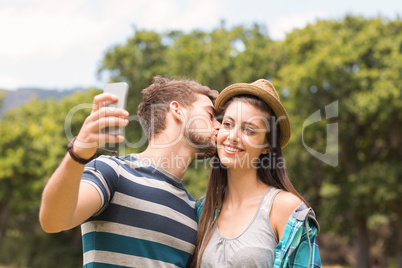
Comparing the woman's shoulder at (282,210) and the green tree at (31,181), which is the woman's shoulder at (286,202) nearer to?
the woman's shoulder at (282,210)

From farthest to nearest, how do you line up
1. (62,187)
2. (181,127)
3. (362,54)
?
(362,54) → (181,127) → (62,187)

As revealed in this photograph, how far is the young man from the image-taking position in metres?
2.22

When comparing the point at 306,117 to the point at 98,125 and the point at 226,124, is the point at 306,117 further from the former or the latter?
the point at 98,125

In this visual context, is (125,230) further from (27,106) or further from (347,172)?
(27,106)

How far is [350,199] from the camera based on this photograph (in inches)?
747

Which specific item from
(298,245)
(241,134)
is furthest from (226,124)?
(298,245)

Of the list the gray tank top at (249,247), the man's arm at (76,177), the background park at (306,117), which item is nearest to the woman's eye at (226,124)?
the gray tank top at (249,247)

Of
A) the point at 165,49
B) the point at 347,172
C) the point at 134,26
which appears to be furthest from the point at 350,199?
the point at 134,26

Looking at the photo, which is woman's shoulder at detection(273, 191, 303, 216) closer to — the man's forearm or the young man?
the young man

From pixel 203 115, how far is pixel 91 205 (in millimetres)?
1326

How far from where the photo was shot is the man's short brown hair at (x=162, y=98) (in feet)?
11.7

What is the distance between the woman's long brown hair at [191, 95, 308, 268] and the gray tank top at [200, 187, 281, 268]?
0.28 feet

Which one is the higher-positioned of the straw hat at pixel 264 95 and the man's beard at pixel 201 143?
the straw hat at pixel 264 95

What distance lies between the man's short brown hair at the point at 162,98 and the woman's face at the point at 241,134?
367 millimetres
